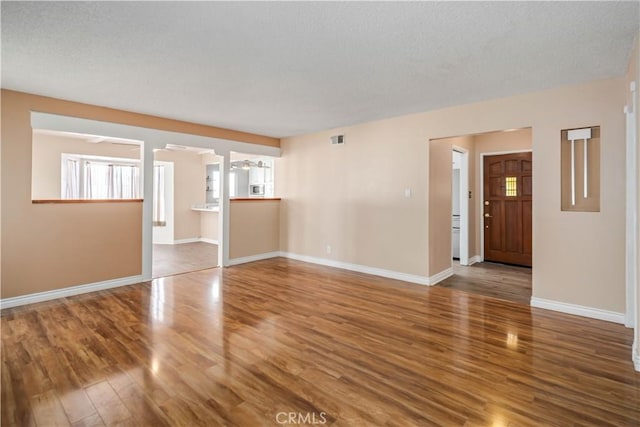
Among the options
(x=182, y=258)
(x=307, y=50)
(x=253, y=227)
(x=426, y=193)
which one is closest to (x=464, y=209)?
(x=426, y=193)

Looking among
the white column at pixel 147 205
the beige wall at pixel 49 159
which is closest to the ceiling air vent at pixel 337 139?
the white column at pixel 147 205

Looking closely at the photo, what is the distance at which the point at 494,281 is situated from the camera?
15.7 ft

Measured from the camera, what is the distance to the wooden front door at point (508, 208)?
226 inches

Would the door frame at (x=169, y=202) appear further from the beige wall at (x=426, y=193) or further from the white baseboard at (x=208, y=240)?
the beige wall at (x=426, y=193)

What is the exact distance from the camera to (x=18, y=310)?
3.48 meters

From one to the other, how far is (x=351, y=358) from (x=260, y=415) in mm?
884

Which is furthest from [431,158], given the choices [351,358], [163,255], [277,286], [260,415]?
[163,255]

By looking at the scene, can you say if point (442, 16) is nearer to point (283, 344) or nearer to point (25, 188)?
point (283, 344)

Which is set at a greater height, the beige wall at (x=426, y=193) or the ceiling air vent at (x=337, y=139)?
the ceiling air vent at (x=337, y=139)

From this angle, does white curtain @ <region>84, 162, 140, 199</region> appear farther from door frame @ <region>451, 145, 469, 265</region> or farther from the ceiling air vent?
door frame @ <region>451, 145, 469, 265</region>

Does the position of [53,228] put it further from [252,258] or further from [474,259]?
[474,259]

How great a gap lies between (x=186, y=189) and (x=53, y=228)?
15.8ft

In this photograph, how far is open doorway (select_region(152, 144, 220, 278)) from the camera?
26.9 feet

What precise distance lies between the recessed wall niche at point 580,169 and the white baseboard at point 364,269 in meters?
2.00
